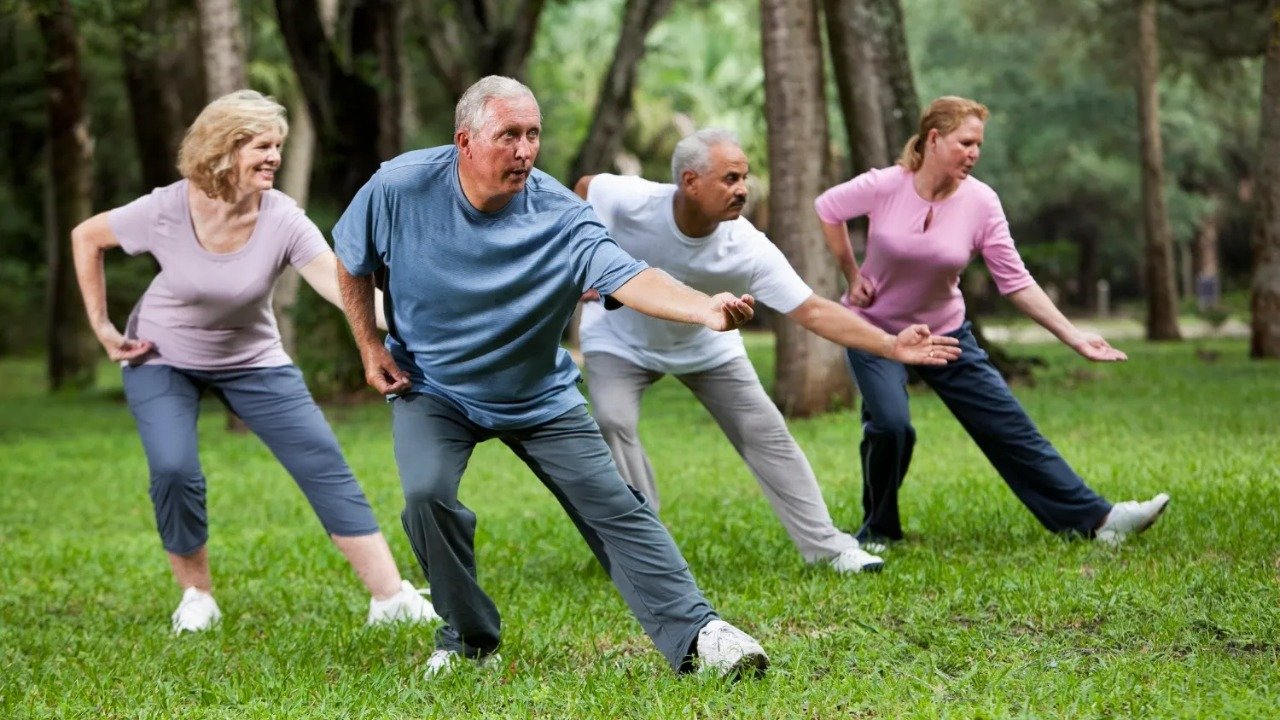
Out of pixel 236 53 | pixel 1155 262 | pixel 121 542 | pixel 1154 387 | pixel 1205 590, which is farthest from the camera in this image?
pixel 1155 262

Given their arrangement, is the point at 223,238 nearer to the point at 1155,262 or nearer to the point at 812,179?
the point at 812,179

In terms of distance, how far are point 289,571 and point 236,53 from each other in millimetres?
9048

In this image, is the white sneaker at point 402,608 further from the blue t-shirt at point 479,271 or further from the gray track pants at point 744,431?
the blue t-shirt at point 479,271

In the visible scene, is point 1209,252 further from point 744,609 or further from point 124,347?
point 124,347

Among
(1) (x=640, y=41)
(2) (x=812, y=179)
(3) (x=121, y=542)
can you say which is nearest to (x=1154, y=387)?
(2) (x=812, y=179)

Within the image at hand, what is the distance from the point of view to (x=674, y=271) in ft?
23.6

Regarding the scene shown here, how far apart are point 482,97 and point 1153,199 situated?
27.8m

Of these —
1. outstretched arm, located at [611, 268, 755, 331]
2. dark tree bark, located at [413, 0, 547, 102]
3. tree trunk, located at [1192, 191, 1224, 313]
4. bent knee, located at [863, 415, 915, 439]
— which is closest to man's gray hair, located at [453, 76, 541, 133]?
outstretched arm, located at [611, 268, 755, 331]

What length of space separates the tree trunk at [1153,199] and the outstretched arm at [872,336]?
25.5m

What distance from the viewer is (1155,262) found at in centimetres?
3081

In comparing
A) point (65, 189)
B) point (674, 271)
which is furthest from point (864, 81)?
point (65, 189)

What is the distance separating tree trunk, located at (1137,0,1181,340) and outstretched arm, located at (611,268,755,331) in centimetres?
2706

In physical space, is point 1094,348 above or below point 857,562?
above

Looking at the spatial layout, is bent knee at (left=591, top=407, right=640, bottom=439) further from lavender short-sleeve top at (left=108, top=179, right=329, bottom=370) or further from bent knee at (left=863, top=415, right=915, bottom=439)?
lavender short-sleeve top at (left=108, top=179, right=329, bottom=370)
